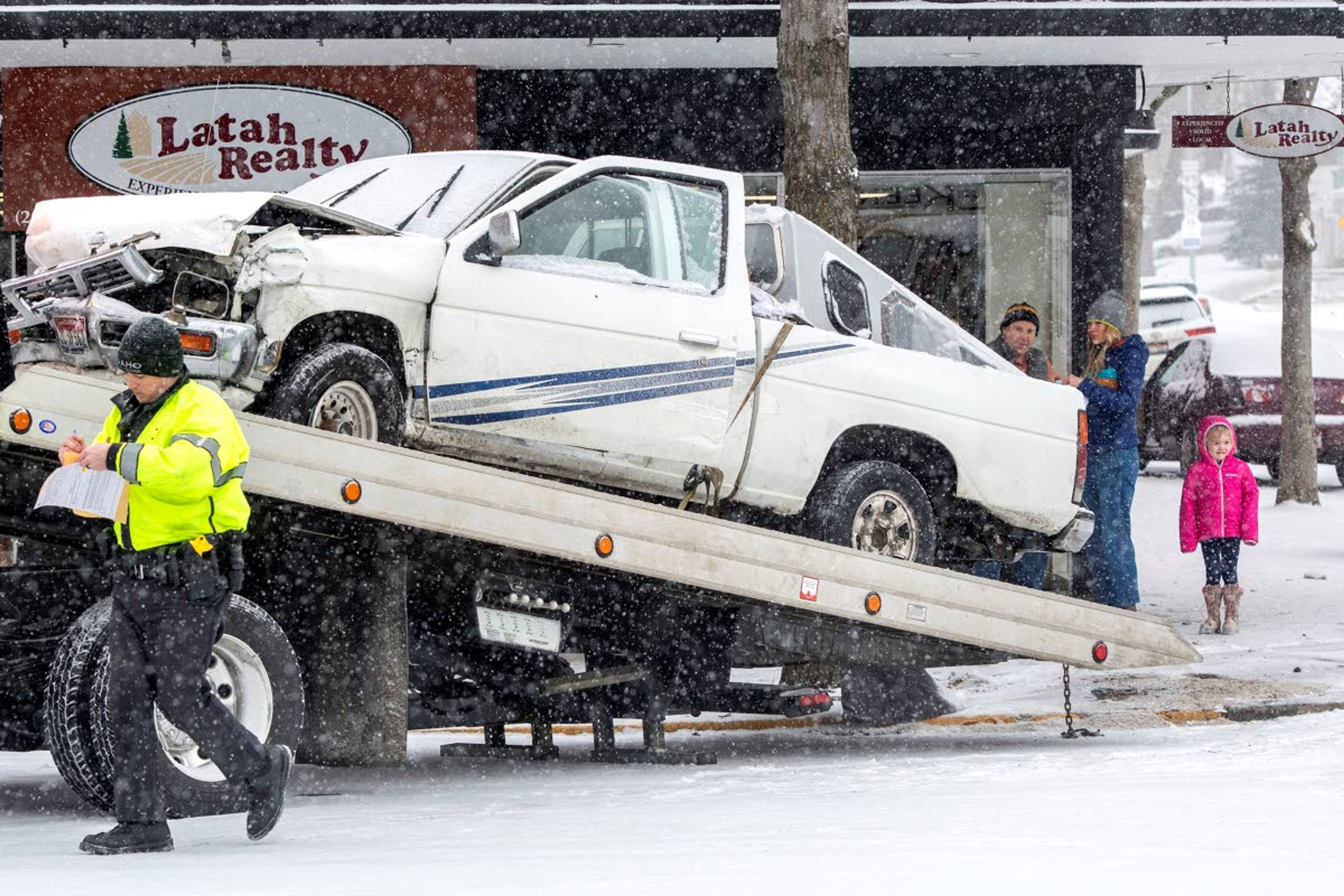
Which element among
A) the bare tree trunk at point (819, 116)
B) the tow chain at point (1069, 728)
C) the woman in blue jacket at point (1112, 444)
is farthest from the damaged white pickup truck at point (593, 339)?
the woman in blue jacket at point (1112, 444)

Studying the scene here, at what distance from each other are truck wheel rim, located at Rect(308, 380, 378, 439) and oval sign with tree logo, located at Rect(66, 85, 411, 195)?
6.80 meters

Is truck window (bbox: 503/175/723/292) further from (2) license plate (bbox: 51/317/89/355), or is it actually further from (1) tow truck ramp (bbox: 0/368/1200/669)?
(2) license plate (bbox: 51/317/89/355)

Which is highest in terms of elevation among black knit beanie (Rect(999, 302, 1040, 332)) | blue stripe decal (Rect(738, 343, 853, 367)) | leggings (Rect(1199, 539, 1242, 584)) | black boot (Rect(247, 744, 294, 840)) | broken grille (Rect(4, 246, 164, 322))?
black knit beanie (Rect(999, 302, 1040, 332))

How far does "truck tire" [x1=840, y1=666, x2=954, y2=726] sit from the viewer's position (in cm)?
966

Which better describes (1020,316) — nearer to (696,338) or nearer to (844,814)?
(696,338)

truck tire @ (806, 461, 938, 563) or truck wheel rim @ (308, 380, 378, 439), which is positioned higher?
truck wheel rim @ (308, 380, 378, 439)

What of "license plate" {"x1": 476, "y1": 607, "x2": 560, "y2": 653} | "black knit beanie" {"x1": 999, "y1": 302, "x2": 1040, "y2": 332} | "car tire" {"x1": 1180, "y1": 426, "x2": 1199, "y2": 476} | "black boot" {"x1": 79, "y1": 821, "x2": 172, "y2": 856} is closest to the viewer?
"black boot" {"x1": 79, "y1": 821, "x2": 172, "y2": 856}

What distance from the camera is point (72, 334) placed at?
6.96 metres

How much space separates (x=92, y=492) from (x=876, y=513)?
13.6 feet

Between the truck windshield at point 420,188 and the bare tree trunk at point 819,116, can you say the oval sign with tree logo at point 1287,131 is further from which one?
the truck windshield at point 420,188

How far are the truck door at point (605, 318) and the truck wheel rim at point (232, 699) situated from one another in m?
1.30

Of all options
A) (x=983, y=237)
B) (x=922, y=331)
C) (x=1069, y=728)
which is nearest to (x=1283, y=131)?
(x=983, y=237)

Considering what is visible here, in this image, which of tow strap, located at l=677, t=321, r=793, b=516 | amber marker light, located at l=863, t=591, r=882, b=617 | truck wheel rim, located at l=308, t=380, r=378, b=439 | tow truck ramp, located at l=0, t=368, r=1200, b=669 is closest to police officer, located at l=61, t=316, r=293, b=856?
tow truck ramp, located at l=0, t=368, r=1200, b=669

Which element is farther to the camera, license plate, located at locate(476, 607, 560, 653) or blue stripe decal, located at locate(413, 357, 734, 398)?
license plate, located at locate(476, 607, 560, 653)
